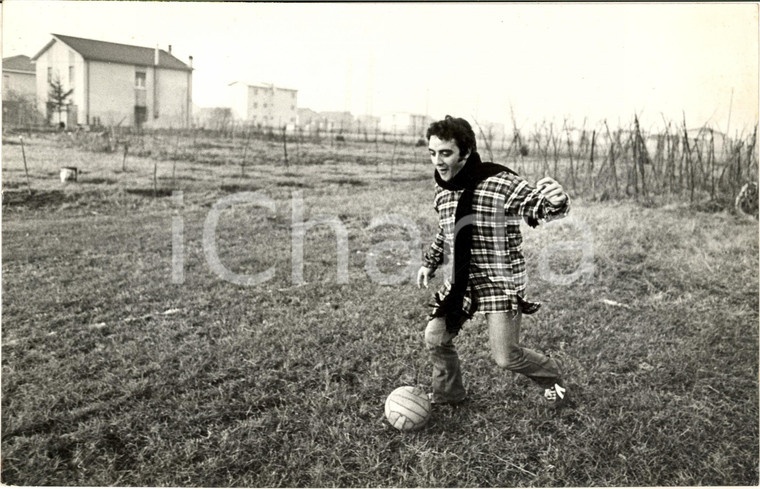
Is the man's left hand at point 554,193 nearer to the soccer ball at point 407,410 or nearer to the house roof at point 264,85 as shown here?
the soccer ball at point 407,410

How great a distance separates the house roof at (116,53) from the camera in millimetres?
5043

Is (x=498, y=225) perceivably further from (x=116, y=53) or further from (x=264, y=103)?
(x=264, y=103)

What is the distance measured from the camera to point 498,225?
3.06 meters

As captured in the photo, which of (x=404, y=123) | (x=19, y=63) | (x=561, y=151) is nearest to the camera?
(x=19, y=63)

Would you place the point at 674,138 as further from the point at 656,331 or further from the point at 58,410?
the point at 58,410

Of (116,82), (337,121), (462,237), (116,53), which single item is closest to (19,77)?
(116,53)

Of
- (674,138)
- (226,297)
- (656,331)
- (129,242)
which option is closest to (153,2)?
(226,297)

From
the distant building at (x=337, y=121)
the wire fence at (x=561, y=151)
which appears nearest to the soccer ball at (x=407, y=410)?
the distant building at (x=337, y=121)

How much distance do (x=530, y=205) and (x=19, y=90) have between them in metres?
5.80

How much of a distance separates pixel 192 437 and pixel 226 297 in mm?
2165

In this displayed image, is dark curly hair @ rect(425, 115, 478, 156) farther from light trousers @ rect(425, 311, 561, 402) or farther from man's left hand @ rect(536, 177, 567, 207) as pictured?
light trousers @ rect(425, 311, 561, 402)

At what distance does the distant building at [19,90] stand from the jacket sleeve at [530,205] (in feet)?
14.6

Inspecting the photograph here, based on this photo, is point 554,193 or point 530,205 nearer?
point 554,193

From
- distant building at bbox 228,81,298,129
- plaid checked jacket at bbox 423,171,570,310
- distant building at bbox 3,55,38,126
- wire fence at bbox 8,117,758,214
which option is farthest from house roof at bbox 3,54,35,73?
plaid checked jacket at bbox 423,171,570,310
